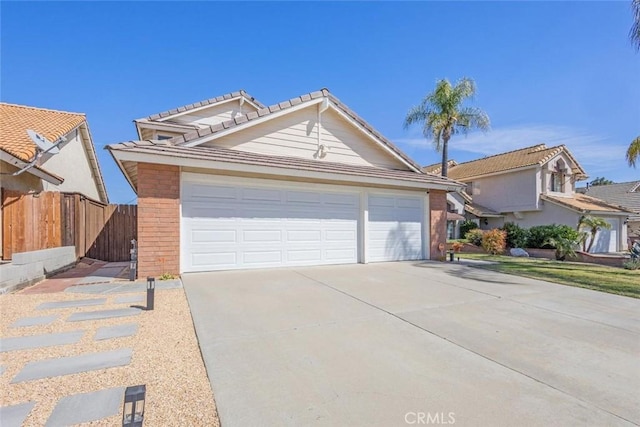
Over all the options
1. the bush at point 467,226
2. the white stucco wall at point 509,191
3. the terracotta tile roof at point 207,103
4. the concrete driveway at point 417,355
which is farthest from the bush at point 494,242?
the terracotta tile roof at point 207,103

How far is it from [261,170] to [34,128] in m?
10.1

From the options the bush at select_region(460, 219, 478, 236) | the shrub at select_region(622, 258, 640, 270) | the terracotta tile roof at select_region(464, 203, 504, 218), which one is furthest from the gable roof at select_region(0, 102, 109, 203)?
the terracotta tile roof at select_region(464, 203, 504, 218)

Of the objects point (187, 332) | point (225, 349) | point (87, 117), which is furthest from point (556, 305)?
point (87, 117)

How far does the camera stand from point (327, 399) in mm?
2682

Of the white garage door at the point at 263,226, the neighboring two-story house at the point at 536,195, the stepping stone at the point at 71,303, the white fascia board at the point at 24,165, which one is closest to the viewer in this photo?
the stepping stone at the point at 71,303

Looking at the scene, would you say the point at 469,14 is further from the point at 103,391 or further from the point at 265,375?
the point at 103,391

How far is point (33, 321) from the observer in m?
4.63

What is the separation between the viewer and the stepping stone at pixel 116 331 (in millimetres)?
4059

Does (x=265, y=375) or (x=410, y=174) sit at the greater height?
(x=410, y=174)

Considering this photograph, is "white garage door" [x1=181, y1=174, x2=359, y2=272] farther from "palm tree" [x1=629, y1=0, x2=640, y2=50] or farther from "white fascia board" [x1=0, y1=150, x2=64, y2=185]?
"palm tree" [x1=629, y1=0, x2=640, y2=50]

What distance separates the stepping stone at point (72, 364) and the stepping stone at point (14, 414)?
52cm

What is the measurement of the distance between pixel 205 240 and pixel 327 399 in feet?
21.7

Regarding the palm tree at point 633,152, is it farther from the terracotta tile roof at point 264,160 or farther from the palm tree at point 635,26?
the terracotta tile roof at point 264,160

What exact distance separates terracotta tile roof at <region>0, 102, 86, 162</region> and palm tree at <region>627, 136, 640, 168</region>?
1002 inches
